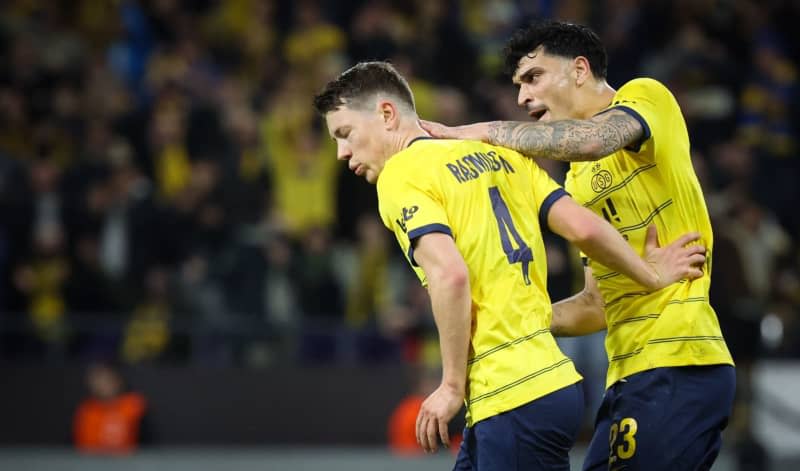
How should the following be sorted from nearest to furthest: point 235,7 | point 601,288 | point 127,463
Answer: point 601,288 → point 127,463 → point 235,7

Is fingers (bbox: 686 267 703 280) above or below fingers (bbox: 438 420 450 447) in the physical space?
above

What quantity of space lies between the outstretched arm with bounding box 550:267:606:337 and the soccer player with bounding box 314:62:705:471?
525 mm

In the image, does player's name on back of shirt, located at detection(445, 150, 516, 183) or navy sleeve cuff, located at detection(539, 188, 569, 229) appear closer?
player's name on back of shirt, located at detection(445, 150, 516, 183)

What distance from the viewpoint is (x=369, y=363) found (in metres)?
9.85

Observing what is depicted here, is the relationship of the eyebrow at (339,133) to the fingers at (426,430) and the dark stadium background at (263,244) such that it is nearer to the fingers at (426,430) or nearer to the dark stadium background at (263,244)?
the fingers at (426,430)

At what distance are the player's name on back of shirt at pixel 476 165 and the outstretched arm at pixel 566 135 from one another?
13cm

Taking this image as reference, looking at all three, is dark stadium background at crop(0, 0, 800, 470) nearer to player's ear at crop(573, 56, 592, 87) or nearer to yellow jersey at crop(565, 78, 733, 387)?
yellow jersey at crop(565, 78, 733, 387)

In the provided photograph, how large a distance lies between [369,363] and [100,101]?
11.5 ft

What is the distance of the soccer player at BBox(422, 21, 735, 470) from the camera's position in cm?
391

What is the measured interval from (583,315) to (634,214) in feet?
1.45

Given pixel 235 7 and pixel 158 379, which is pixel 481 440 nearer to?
pixel 158 379

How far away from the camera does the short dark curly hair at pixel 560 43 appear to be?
4.10 m

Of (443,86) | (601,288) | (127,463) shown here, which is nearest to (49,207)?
(127,463)

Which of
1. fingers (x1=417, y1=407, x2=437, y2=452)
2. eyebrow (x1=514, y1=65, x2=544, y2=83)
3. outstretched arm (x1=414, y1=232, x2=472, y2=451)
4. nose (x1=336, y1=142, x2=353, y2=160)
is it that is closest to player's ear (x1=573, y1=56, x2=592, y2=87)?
eyebrow (x1=514, y1=65, x2=544, y2=83)
